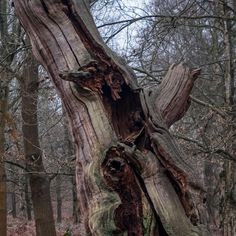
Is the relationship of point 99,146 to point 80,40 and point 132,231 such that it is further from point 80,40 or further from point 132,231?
point 80,40

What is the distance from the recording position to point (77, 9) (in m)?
2.66

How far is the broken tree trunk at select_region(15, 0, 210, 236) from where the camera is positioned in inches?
87.5

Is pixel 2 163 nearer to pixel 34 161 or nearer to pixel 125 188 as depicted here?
pixel 34 161

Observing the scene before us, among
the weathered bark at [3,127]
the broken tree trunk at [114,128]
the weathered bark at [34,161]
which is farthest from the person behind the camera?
the weathered bark at [34,161]

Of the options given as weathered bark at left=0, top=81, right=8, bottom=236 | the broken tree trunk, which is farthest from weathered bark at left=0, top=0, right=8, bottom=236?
the broken tree trunk

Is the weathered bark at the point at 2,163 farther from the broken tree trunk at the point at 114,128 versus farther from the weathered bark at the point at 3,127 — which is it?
the broken tree trunk at the point at 114,128

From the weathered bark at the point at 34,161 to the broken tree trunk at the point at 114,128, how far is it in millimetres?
6473

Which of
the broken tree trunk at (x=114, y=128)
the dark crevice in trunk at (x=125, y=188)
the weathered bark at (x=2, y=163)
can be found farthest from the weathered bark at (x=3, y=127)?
the dark crevice in trunk at (x=125, y=188)

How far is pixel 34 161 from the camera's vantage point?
9242 mm

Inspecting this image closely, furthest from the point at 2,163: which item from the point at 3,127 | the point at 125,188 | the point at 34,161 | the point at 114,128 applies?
the point at 125,188

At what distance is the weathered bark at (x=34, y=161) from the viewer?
9242mm

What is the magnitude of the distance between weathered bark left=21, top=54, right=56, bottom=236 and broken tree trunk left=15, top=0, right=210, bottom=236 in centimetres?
647

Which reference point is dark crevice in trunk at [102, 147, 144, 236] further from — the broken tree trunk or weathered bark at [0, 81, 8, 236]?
weathered bark at [0, 81, 8, 236]

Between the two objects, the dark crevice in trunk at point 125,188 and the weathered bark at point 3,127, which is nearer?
the dark crevice in trunk at point 125,188
